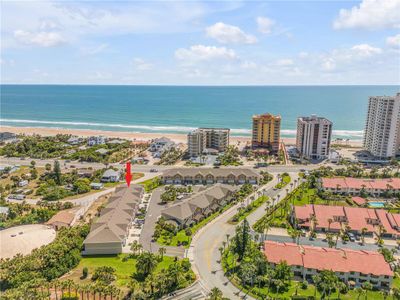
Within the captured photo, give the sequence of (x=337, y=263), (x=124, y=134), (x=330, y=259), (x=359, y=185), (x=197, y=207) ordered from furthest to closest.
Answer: (x=124, y=134), (x=359, y=185), (x=197, y=207), (x=330, y=259), (x=337, y=263)

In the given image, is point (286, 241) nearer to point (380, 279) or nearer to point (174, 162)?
point (380, 279)

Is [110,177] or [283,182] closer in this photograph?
[283,182]

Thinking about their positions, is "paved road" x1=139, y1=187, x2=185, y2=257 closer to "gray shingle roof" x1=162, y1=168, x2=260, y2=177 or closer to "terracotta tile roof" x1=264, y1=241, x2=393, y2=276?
"gray shingle roof" x1=162, y1=168, x2=260, y2=177

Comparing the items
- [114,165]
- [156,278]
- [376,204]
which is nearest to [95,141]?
[114,165]

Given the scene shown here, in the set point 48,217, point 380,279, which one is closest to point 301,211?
point 380,279

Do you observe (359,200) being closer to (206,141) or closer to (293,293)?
(293,293)

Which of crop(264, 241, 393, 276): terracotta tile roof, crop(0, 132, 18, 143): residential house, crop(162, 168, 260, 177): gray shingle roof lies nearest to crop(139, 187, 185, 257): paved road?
crop(162, 168, 260, 177): gray shingle roof

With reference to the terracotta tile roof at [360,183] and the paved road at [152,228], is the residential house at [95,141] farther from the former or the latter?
the terracotta tile roof at [360,183]
